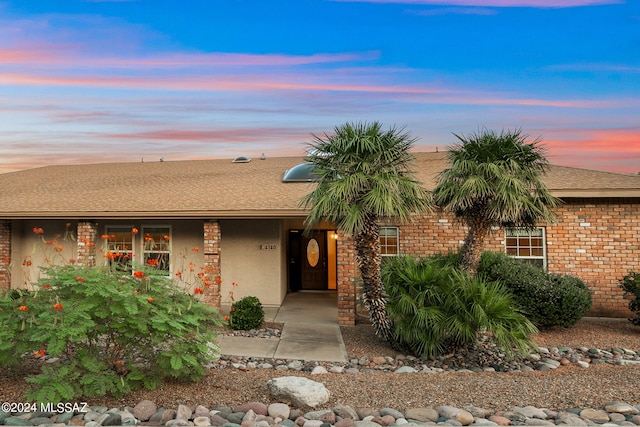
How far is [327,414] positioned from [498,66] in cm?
1287

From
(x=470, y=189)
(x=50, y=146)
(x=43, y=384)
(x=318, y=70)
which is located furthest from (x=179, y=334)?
(x=50, y=146)

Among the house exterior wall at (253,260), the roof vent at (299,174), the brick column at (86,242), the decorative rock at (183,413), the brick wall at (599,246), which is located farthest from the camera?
the roof vent at (299,174)

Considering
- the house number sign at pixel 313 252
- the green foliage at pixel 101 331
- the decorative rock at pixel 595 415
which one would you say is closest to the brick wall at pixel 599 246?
the house number sign at pixel 313 252

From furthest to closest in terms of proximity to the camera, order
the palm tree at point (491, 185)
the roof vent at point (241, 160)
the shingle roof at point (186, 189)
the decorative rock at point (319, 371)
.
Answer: the roof vent at point (241, 160) → the shingle roof at point (186, 189) → the palm tree at point (491, 185) → the decorative rock at point (319, 371)

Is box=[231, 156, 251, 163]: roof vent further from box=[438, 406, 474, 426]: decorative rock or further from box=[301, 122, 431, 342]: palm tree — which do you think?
box=[438, 406, 474, 426]: decorative rock

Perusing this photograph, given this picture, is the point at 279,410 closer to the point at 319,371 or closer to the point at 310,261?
the point at 319,371

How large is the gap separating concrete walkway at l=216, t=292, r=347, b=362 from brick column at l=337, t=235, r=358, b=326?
14.3 inches

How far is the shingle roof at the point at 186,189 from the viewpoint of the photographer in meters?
11.2

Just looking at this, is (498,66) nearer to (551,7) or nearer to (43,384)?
(551,7)

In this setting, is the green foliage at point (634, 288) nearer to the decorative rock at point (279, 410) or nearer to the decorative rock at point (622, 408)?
the decorative rock at point (622, 408)

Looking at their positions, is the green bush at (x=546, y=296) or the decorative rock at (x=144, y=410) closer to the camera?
the decorative rock at (x=144, y=410)

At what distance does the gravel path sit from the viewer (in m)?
5.27

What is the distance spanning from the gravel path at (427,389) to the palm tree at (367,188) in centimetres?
212

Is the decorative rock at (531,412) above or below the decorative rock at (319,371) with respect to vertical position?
above
